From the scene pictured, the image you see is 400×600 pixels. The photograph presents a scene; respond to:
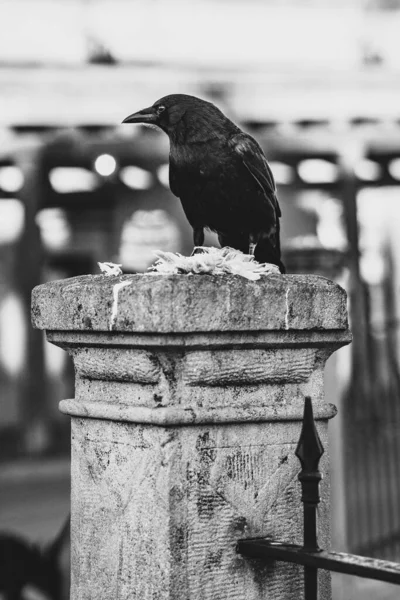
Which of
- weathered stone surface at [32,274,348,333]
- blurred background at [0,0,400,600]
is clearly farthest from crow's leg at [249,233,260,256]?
blurred background at [0,0,400,600]

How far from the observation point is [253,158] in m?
2.44

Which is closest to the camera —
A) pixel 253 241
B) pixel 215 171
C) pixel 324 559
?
pixel 324 559

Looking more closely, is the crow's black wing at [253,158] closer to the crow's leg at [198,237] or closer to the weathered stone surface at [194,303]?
the crow's leg at [198,237]

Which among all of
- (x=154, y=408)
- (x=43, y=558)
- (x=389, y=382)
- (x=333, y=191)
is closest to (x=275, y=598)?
(x=154, y=408)

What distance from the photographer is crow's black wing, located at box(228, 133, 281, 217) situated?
2.42 metres

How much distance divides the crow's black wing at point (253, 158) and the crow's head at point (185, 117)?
7cm

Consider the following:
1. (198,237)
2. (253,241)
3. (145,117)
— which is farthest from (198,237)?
(145,117)

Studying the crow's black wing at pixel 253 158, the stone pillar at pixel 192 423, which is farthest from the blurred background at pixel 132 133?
the stone pillar at pixel 192 423

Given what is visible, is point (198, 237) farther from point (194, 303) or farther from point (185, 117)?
point (194, 303)

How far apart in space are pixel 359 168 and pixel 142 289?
393 inches

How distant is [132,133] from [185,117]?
7.74 m

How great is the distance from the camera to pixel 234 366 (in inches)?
70.2

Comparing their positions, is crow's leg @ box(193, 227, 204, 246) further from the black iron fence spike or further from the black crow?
the black iron fence spike

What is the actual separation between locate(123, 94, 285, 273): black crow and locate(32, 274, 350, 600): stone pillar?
595 mm
